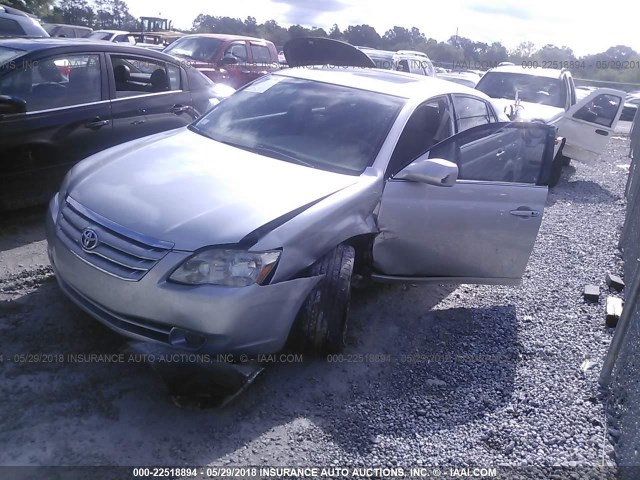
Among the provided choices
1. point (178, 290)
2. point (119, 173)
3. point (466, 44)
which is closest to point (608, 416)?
point (178, 290)

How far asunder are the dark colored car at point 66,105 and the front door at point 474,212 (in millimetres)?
2986

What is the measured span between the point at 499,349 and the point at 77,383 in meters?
2.80

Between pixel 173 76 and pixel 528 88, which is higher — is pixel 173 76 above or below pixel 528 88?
below

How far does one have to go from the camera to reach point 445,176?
3.79m

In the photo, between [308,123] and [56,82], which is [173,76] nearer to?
[56,82]

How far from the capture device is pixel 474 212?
4160 mm

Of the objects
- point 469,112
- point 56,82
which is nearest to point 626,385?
point 469,112

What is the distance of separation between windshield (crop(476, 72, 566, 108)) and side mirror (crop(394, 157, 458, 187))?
7.39 m

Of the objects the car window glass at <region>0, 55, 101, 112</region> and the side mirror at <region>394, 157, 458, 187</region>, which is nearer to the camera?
the side mirror at <region>394, 157, 458, 187</region>

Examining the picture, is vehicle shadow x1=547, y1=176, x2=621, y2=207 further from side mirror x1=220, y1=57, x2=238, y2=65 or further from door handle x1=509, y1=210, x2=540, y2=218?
Answer: side mirror x1=220, y1=57, x2=238, y2=65

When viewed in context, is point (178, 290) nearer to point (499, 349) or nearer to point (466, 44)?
point (499, 349)

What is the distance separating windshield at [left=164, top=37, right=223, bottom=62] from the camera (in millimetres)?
Result: 11695

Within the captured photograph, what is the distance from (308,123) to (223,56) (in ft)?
26.7

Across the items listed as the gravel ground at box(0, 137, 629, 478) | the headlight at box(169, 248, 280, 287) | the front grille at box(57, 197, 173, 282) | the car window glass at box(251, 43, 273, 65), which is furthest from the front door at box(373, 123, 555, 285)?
the car window glass at box(251, 43, 273, 65)
